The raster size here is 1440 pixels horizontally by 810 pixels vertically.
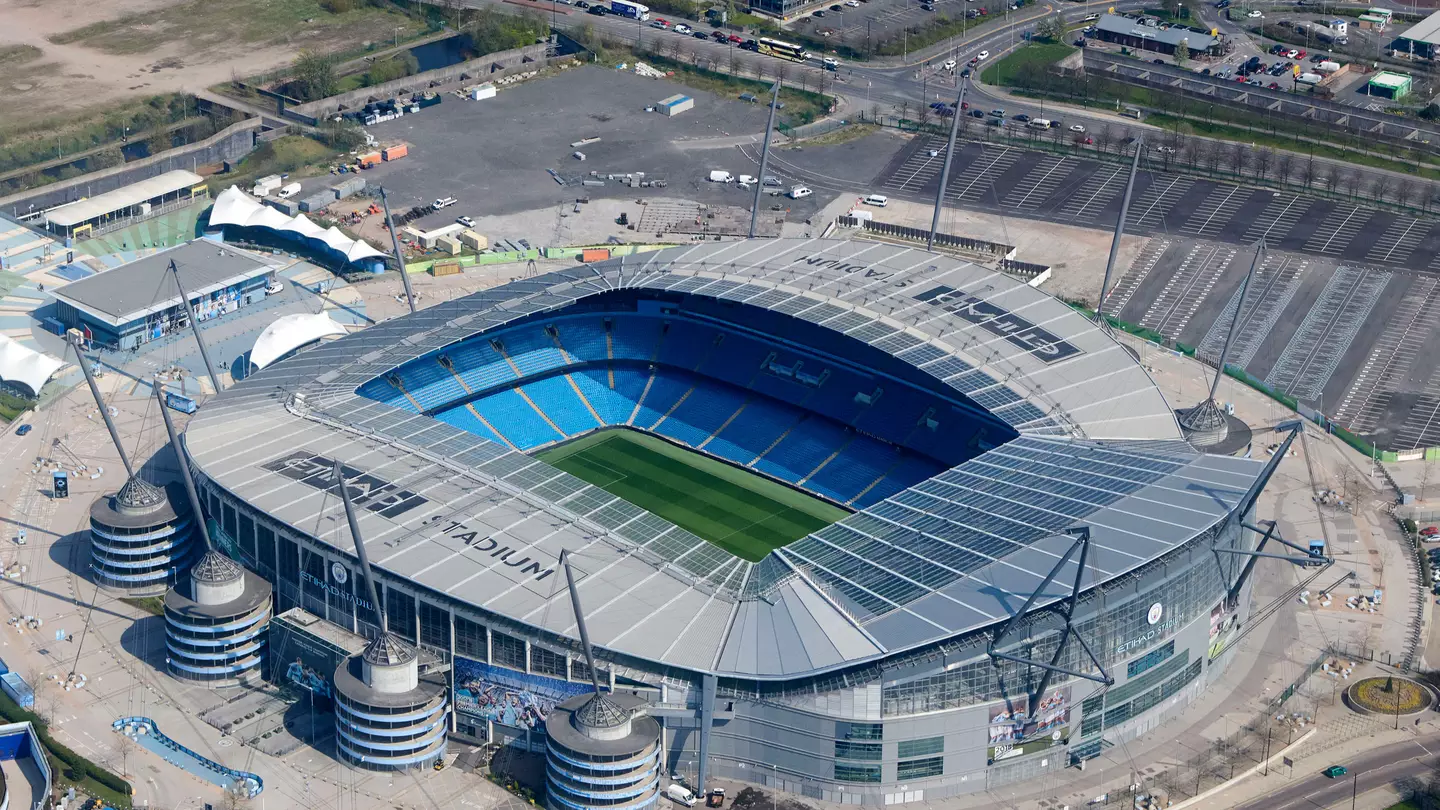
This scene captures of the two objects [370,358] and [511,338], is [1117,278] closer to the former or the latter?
[511,338]

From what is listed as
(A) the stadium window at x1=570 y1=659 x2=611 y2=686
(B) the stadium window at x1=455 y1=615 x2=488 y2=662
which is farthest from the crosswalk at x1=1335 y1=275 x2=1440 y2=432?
(B) the stadium window at x1=455 y1=615 x2=488 y2=662

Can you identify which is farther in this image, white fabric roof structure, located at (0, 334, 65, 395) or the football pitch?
white fabric roof structure, located at (0, 334, 65, 395)

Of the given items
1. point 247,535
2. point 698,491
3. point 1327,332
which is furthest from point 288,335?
point 1327,332

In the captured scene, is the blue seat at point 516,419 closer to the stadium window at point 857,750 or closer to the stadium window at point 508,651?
the stadium window at point 508,651

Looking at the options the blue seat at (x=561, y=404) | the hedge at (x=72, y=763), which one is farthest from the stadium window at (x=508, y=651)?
the blue seat at (x=561, y=404)

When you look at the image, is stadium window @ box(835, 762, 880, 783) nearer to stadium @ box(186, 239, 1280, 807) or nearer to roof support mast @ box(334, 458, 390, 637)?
stadium @ box(186, 239, 1280, 807)

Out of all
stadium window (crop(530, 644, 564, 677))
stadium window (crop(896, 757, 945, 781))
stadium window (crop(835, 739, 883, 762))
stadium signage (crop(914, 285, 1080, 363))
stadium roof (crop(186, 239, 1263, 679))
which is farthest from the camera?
stadium signage (crop(914, 285, 1080, 363))

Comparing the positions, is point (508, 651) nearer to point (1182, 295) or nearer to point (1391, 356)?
point (1182, 295)
